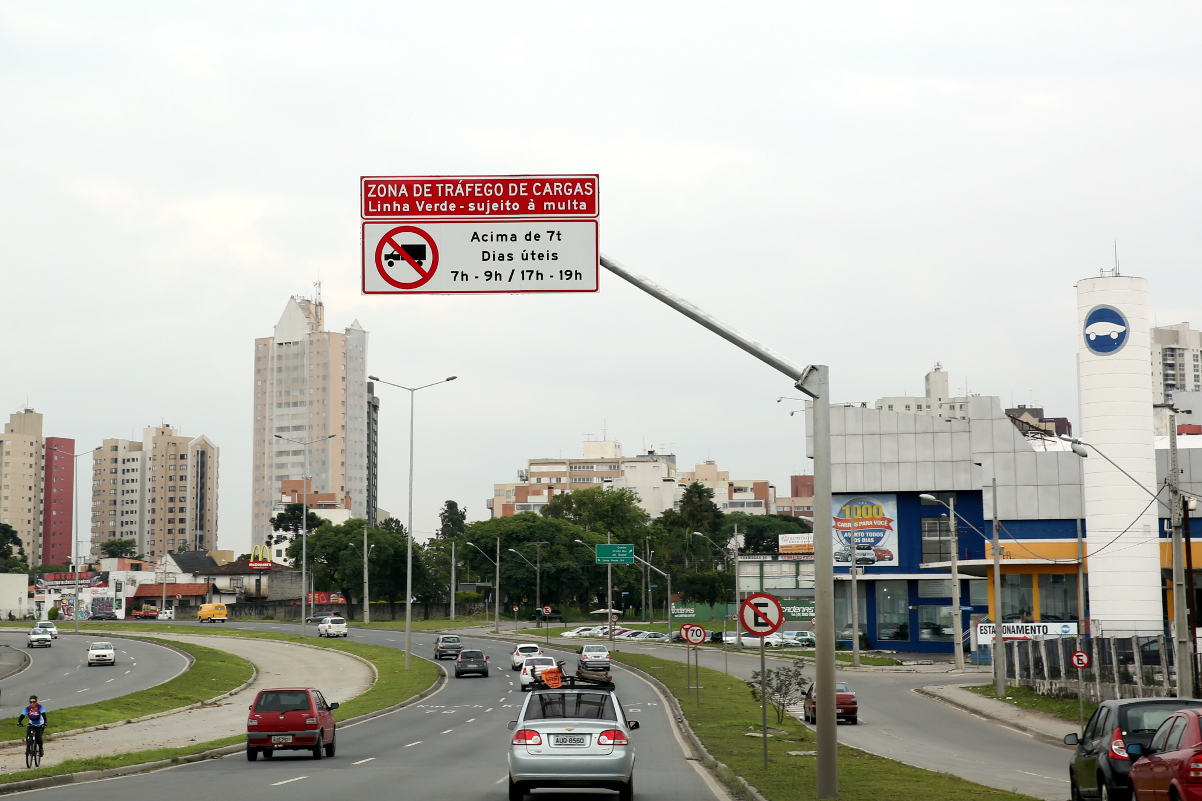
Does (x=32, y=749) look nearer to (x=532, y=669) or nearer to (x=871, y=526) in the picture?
(x=532, y=669)

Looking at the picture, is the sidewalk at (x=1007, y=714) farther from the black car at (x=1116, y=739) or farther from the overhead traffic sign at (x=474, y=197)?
the overhead traffic sign at (x=474, y=197)

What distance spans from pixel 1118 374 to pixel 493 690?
38142 mm

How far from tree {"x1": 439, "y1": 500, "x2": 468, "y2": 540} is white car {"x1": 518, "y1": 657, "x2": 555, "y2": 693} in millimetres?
133224

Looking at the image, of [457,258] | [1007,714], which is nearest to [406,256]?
[457,258]

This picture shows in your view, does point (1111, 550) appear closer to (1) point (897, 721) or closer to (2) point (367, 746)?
(1) point (897, 721)

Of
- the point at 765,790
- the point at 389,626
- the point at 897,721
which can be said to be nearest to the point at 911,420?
the point at 389,626

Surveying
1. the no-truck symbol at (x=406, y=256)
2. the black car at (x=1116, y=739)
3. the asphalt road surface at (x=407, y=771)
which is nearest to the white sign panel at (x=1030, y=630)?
the asphalt road surface at (x=407, y=771)

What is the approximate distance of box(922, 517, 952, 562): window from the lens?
90.3 meters

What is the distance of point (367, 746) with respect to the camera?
3002 cm

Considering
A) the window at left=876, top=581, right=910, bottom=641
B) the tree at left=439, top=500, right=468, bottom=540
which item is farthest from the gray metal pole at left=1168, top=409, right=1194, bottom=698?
the tree at left=439, top=500, right=468, bottom=540

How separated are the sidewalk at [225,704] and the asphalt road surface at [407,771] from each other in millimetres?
3832

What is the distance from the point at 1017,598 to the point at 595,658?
35.6m

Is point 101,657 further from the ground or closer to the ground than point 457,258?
closer to the ground

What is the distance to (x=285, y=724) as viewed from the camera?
85.4 ft
